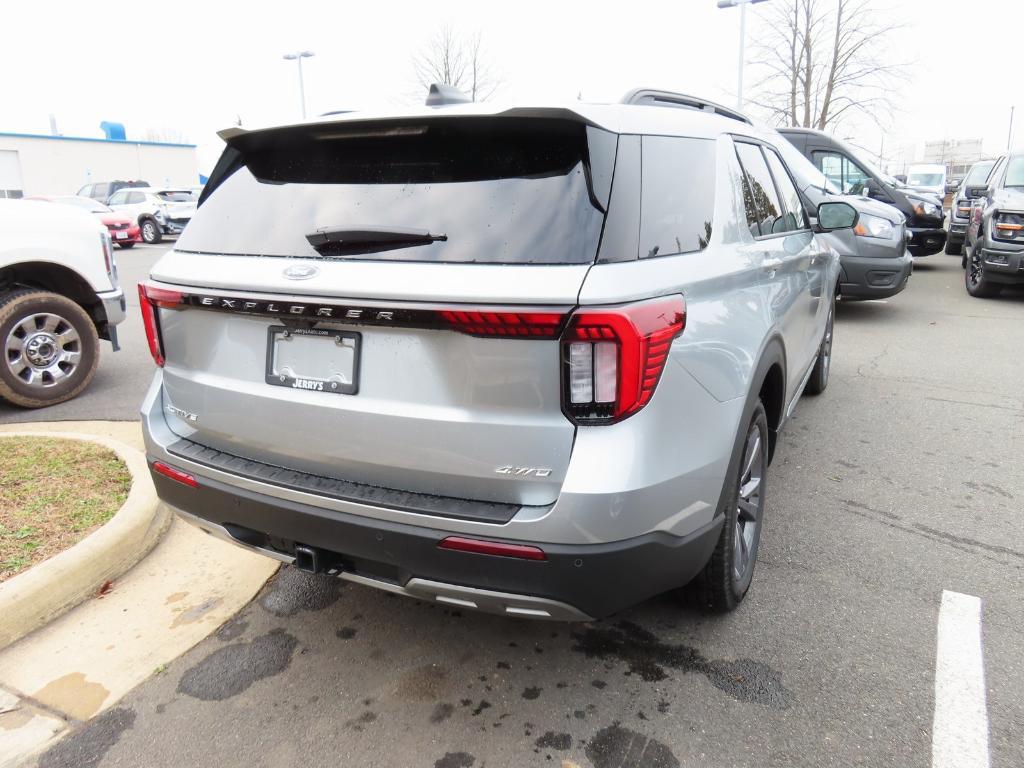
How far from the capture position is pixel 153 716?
245cm

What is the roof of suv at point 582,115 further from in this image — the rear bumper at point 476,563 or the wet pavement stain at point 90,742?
the wet pavement stain at point 90,742

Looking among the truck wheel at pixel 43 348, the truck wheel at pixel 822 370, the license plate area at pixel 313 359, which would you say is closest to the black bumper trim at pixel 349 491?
the license plate area at pixel 313 359

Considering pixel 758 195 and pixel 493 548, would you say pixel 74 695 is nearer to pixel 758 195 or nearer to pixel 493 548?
pixel 493 548

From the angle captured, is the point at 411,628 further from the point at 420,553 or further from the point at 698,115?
the point at 698,115

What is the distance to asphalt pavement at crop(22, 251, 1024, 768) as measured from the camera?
2.29 m

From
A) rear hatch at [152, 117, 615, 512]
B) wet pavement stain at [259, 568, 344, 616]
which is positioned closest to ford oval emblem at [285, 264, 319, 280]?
rear hatch at [152, 117, 615, 512]

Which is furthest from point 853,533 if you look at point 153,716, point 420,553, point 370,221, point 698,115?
point 153,716

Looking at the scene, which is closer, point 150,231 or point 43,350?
point 43,350

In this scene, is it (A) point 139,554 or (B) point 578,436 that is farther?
(A) point 139,554

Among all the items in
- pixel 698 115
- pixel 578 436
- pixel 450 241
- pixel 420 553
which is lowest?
pixel 420 553

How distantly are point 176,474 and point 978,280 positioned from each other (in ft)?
35.9

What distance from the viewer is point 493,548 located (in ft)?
6.59

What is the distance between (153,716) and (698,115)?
111 inches

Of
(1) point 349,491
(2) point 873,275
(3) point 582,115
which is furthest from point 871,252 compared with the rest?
(1) point 349,491
